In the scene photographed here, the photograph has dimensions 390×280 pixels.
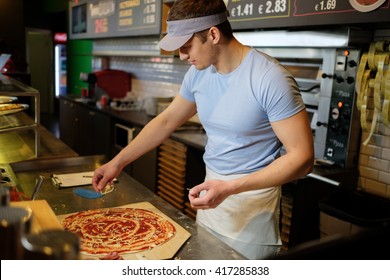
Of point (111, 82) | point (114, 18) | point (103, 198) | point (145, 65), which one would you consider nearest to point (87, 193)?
point (103, 198)

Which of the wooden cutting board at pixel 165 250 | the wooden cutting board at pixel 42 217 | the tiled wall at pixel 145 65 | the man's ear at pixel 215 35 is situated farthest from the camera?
the tiled wall at pixel 145 65

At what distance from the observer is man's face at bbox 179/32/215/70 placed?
1740 millimetres

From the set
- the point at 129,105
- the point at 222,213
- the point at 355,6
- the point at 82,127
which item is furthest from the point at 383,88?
the point at 82,127

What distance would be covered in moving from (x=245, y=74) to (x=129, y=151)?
701 mm

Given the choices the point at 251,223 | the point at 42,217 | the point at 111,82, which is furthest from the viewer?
the point at 111,82

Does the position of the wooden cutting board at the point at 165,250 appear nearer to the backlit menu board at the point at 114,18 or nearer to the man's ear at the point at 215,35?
the man's ear at the point at 215,35

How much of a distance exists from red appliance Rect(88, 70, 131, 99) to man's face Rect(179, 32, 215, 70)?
14.9 feet

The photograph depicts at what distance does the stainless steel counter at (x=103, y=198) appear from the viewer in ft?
4.89

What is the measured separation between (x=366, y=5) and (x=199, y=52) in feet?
3.91

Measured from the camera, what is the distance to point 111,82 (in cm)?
623

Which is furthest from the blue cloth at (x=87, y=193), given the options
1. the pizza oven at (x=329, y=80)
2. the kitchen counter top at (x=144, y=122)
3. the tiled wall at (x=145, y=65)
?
the tiled wall at (x=145, y=65)

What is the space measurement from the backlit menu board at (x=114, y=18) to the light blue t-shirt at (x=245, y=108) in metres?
2.90

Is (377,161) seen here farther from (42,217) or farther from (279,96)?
(42,217)

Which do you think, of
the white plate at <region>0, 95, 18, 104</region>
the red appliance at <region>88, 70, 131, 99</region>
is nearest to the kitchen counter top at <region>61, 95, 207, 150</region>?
the red appliance at <region>88, 70, 131, 99</region>
